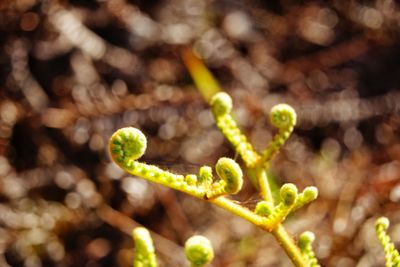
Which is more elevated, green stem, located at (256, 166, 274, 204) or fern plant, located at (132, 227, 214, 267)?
fern plant, located at (132, 227, 214, 267)

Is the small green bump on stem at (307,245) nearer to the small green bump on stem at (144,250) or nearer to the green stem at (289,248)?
the green stem at (289,248)

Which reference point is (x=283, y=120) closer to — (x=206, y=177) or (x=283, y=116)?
(x=283, y=116)

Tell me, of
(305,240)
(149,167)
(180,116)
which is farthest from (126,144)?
(180,116)

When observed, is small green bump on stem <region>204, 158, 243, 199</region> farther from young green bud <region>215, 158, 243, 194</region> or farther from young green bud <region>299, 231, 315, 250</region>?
young green bud <region>299, 231, 315, 250</region>

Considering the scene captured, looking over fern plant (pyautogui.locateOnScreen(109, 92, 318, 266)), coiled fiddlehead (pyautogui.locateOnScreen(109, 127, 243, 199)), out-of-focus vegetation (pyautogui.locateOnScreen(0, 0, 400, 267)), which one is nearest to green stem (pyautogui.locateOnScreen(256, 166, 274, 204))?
fern plant (pyautogui.locateOnScreen(109, 92, 318, 266))

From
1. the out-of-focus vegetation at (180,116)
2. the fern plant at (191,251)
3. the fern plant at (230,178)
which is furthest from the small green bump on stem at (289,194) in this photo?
the out-of-focus vegetation at (180,116)

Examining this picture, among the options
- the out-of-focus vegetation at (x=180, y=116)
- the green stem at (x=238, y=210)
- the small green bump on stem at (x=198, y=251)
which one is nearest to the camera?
the small green bump on stem at (x=198, y=251)

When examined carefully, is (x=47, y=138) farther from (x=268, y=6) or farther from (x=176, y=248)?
(x=268, y=6)
